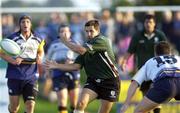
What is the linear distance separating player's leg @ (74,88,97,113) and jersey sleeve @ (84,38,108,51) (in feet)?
2.52

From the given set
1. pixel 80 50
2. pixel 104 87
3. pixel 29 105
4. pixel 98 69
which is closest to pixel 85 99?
pixel 104 87

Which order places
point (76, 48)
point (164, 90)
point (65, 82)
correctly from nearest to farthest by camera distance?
point (164, 90) → point (76, 48) → point (65, 82)

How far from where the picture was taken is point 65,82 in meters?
15.6

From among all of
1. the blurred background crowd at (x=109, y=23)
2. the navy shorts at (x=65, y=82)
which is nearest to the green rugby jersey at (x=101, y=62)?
the navy shorts at (x=65, y=82)

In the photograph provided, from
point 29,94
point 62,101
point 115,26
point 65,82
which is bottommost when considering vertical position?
point 62,101

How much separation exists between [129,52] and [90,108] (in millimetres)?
4838

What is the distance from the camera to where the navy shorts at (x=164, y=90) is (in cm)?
1093

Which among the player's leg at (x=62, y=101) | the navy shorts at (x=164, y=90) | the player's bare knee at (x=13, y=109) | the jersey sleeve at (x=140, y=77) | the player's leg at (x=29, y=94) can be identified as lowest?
the player's leg at (x=62, y=101)

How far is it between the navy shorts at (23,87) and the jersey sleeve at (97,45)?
5.22 feet

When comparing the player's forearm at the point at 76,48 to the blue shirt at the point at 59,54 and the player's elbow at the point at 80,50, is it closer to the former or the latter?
the player's elbow at the point at 80,50

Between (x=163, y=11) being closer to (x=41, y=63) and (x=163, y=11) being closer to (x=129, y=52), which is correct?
(x=129, y=52)

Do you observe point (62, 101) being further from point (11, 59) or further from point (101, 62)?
point (101, 62)

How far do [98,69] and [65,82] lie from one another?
315cm

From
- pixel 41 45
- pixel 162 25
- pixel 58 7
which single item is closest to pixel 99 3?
pixel 58 7
